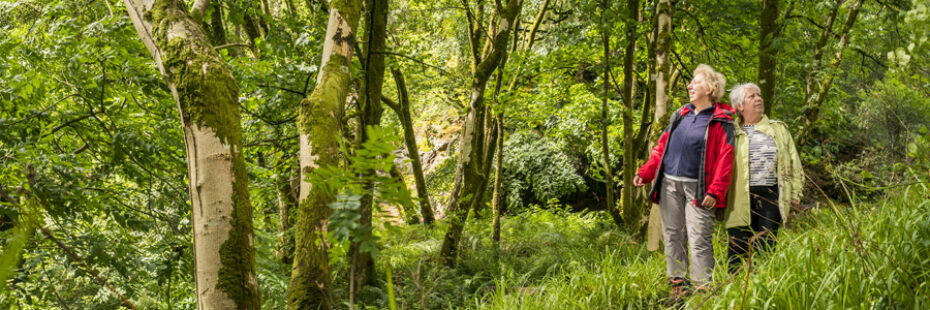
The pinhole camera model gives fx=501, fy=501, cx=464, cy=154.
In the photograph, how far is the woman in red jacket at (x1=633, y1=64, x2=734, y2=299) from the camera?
11.4 feet

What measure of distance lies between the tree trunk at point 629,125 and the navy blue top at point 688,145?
230 centimetres

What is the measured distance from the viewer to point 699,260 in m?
3.51

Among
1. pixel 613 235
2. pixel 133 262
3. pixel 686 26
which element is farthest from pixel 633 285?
pixel 686 26

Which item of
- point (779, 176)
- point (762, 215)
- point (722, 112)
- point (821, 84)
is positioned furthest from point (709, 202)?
point (821, 84)

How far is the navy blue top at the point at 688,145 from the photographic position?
3578 mm

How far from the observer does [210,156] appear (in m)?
1.90

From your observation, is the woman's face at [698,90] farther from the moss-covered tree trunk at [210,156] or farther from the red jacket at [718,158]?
the moss-covered tree trunk at [210,156]

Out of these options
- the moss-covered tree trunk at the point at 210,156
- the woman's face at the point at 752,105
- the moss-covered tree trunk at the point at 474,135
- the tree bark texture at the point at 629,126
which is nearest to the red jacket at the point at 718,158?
the woman's face at the point at 752,105

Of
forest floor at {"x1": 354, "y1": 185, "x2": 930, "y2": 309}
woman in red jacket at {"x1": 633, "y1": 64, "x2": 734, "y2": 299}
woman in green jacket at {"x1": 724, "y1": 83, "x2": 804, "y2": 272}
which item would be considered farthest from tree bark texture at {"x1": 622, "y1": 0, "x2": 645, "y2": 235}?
woman in green jacket at {"x1": 724, "y1": 83, "x2": 804, "y2": 272}

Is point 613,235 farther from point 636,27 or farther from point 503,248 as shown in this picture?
point 636,27

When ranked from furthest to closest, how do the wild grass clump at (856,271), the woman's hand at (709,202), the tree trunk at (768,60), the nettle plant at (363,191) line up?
the tree trunk at (768,60)
the woman's hand at (709,202)
the wild grass clump at (856,271)
the nettle plant at (363,191)

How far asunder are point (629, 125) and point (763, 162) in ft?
10.7

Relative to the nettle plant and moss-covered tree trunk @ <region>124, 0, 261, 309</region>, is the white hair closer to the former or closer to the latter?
the nettle plant

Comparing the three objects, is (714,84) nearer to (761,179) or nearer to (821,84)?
(761,179)
